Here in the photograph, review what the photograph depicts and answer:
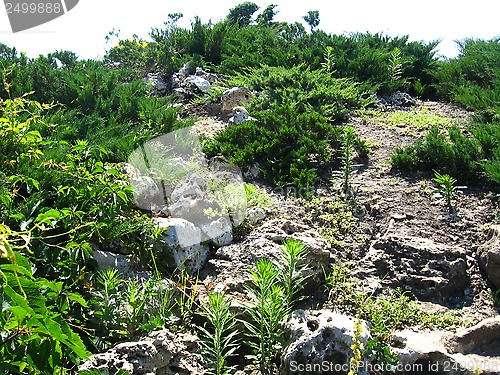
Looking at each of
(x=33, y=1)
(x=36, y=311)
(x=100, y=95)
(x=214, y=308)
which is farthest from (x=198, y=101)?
(x=36, y=311)

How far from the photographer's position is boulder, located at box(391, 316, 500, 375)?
3.09 meters

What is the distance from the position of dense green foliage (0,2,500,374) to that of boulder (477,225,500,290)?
87 centimetres

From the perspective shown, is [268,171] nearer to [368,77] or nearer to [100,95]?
[100,95]

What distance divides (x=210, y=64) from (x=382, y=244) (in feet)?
20.7

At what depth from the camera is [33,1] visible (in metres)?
5.22

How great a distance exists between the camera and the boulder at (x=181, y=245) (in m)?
3.98

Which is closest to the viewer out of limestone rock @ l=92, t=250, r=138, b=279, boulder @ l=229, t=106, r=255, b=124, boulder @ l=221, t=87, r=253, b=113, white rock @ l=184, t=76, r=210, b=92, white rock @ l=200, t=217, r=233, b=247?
limestone rock @ l=92, t=250, r=138, b=279

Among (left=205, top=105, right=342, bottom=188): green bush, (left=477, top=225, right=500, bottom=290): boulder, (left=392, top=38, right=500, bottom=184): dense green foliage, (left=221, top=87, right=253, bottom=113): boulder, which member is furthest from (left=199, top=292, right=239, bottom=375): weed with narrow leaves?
(left=221, top=87, right=253, bottom=113): boulder

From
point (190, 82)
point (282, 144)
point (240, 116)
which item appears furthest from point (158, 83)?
point (282, 144)

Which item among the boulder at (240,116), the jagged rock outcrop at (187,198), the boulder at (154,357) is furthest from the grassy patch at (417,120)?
the boulder at (154,357)

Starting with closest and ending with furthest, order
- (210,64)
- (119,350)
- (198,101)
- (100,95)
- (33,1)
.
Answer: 1. (119,350)
2. (33,1)
3. (100,95)
4. (198,101)
5. (210,64)

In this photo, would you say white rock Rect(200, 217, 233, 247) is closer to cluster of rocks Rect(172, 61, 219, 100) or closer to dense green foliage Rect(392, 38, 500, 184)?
dense green foliage Rect(392, 38, 500, 184)

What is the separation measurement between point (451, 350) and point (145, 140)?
3.49 m

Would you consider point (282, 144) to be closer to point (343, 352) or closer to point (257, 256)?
point (257, 256)
